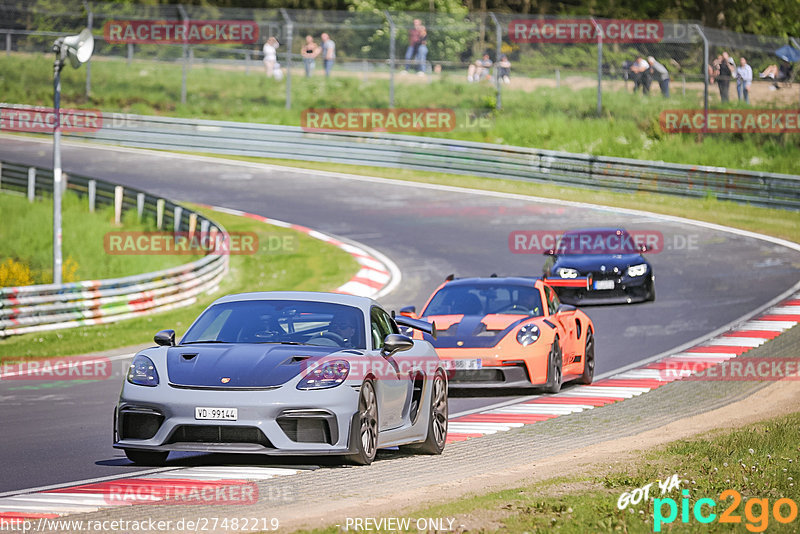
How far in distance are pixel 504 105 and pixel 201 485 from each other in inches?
1330

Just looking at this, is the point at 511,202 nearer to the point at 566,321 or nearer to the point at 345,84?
the point at 345,84

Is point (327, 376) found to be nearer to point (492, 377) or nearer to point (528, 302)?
point (492, 377)

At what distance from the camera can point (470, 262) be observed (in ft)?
85.7

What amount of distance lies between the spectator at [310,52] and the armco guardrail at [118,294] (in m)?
11.3

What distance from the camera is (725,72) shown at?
35.2 metres

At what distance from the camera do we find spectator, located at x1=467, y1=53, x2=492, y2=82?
39406mm

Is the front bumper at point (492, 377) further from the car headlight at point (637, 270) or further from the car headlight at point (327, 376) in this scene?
the car headlight at point (637, 270)

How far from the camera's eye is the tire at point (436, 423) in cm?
1033

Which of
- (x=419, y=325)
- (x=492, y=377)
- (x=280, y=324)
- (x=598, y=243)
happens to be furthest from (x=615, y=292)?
(x=280, y=324)

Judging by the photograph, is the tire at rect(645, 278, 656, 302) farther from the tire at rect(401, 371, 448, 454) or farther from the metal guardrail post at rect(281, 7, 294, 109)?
the metal guardrail post at rect(281, 7, 294, 109)

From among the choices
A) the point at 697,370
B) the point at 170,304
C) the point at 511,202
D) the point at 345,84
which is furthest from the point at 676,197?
the point at 697,370

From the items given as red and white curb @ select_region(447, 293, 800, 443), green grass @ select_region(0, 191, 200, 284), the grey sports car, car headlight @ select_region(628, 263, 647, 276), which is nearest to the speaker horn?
green grass @ select_region(0, 191, 200, 284)

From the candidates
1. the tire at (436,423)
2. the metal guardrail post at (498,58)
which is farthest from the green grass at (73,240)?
the tire at (436,423)

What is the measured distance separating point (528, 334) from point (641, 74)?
25000 millimetres
